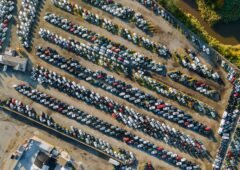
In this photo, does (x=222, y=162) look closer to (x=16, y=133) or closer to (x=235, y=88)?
(x=235, y=88)

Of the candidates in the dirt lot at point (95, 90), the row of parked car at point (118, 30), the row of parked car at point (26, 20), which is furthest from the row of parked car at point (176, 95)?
the row of parked car at point (26, 20)

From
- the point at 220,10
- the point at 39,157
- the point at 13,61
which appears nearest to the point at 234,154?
the point at 220,10

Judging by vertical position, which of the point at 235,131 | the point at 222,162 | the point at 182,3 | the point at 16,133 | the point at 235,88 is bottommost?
the point at 16,133

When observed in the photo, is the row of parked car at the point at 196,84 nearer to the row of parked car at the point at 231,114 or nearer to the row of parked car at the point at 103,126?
the row of parked car at the point at 231,114

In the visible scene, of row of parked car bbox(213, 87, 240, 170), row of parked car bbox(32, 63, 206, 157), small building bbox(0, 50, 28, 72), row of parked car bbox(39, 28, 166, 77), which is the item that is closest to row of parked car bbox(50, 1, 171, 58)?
row of parked car bbox(39, 28, 166, 77)

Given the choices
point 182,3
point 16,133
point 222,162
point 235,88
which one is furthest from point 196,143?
point 16,133

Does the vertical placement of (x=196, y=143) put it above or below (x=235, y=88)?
below
